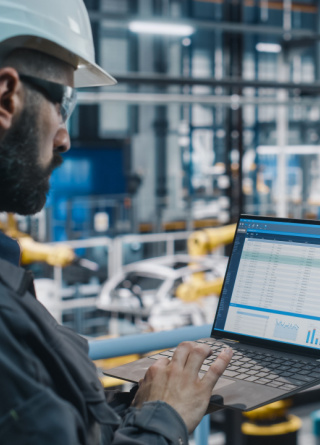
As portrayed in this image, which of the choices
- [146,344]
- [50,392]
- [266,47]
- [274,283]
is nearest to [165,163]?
[266,47]

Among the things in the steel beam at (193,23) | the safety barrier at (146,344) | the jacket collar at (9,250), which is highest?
the steel beam at (193,23)

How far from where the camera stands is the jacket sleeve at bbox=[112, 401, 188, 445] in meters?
0.92

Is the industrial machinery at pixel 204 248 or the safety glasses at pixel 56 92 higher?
the safety glasses at pixel 56 92

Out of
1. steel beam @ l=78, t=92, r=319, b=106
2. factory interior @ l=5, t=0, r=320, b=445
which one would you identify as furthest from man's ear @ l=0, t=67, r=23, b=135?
factory interior @ l=5, t=0, r=320, b=445

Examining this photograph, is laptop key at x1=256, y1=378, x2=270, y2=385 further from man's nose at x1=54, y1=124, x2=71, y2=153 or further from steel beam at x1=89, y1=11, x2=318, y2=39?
steel beam at x1=89, y1=11, x2=318, y2=39

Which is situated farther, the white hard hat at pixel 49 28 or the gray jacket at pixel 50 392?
the white hard hat at pixel 49 28

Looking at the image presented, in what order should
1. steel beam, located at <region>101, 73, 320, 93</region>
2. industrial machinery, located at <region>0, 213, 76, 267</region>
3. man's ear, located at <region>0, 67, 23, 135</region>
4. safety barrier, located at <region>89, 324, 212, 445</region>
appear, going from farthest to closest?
industrial machinery, located at <region>0, 213, 76, 267</region> → steel beam, located at <region>101, 73, 320, 93</region> → safety barrier, located at <region>89, 324, 212, 445</region> → man's ear, located at <region>0, 67, 23, 135</region>

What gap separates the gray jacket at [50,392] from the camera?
0.77 metres

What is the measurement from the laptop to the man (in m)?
0.19

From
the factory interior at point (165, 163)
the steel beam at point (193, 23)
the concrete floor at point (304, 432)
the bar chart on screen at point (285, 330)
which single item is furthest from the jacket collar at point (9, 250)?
the factory interior at point (165, 163)

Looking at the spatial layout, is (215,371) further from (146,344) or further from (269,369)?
(146,344)

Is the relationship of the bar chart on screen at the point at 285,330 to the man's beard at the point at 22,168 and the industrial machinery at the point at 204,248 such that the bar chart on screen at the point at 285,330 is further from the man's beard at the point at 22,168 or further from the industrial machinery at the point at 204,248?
the industrial machinery at the point at 204,248

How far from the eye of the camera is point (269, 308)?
1.32 meters

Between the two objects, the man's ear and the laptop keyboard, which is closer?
the man's ear
